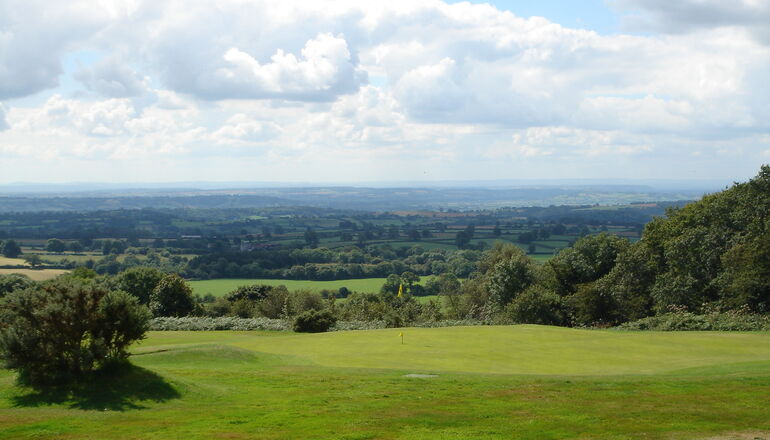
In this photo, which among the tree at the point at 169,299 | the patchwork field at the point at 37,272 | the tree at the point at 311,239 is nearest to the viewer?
the tree at the point at 169,299

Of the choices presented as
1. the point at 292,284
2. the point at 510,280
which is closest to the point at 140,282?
the point at 510,280

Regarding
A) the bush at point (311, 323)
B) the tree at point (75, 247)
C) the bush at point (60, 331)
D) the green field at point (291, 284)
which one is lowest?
the green field at point (291, 284)

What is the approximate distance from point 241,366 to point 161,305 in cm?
4620

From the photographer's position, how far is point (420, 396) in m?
21.9

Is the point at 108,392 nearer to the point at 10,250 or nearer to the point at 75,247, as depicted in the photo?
the point at 10,250

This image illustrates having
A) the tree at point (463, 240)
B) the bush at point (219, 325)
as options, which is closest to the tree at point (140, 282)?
the bush at point (219, 325)

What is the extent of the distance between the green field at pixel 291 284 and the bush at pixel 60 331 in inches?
3388

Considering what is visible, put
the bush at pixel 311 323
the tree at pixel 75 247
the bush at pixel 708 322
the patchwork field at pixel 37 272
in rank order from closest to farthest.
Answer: the bush at pixel 708 322 < the bush at pixel 311 323 < the patchwork field at pixel 37 272 < the tree at pixel 75 247

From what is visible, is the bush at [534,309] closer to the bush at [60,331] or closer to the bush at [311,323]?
the bush at [311,323]

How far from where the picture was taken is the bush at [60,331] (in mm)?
21953

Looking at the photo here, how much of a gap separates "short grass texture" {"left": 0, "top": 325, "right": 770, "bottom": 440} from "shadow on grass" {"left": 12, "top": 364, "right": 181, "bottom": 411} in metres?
0.07

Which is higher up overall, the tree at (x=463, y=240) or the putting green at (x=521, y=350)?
the putting green at (x=521, y=350)

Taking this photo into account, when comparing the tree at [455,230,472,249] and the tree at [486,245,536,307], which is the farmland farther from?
the tree at [455,230,472,249]

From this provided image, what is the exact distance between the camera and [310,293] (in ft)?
263
